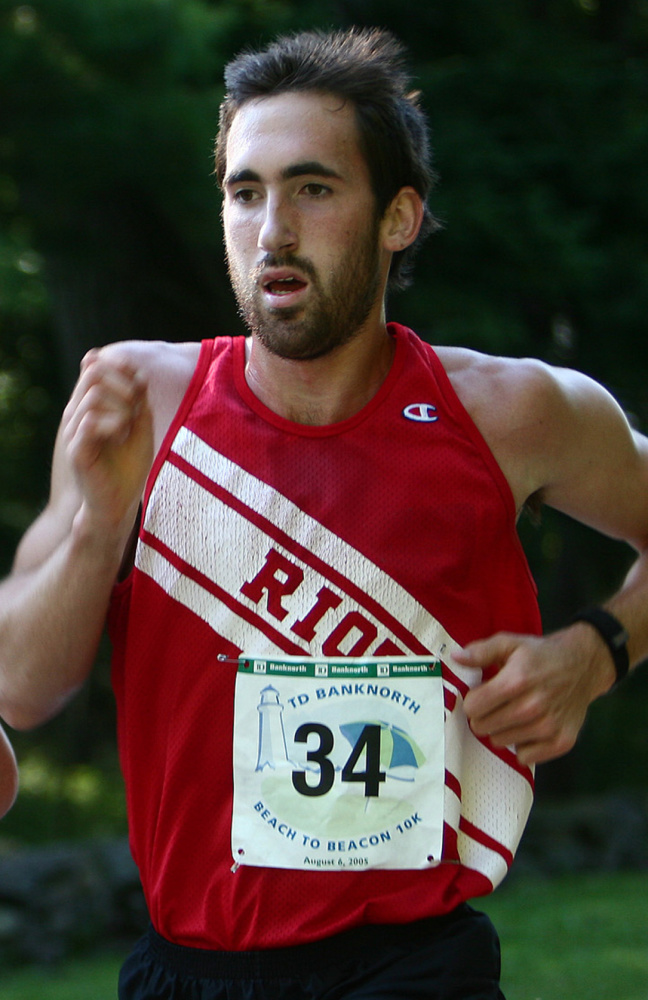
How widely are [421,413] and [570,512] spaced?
0.41 metres

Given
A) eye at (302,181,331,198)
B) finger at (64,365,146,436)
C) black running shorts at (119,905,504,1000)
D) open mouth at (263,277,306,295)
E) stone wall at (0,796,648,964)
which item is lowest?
stone wall at (0,796,648,964)

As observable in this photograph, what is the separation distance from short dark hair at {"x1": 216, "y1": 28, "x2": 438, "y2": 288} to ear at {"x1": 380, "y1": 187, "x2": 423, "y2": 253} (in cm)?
2

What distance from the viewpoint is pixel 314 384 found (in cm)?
243

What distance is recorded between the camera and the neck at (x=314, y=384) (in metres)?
2.42

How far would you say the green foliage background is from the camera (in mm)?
5199

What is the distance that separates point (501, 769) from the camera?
7.79 ft

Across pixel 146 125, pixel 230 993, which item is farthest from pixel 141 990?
pixel 146 125

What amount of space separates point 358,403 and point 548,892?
596 centimetres

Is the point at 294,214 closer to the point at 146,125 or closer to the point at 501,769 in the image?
the point at 501,769

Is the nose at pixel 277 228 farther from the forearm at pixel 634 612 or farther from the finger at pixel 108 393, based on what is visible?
the forearm at pixel 634 612

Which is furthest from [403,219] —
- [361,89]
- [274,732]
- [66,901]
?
[66,901]

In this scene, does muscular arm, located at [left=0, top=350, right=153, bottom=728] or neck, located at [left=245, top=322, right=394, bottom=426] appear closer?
muscular arm, located at [left=0, top=350, right=153, bottom=728]

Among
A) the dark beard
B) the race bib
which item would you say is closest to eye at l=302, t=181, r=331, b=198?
the dark beard

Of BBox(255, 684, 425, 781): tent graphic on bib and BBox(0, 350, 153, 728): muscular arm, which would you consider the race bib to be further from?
BBox(0, 350, 153, 728): muscular arm
